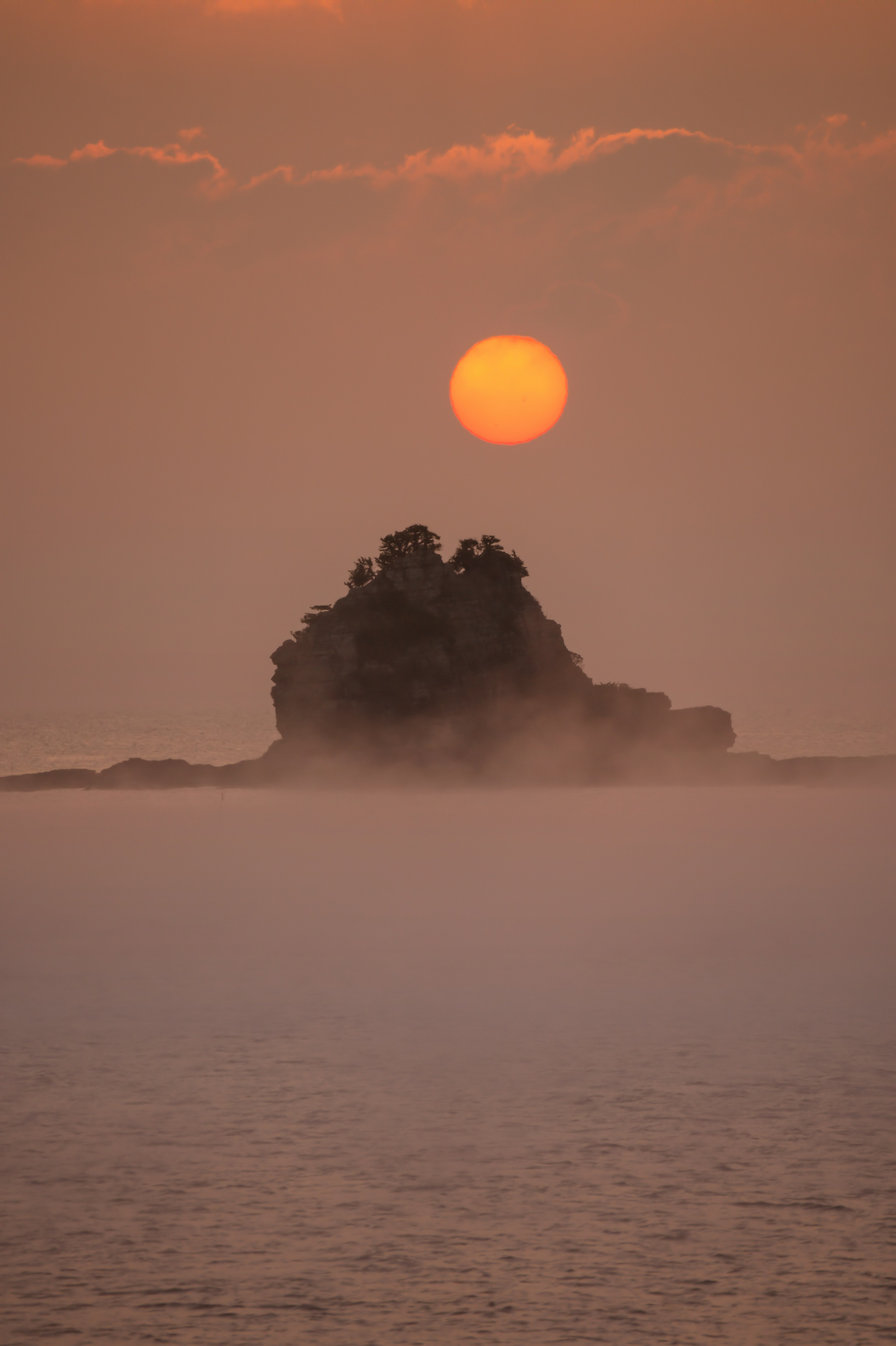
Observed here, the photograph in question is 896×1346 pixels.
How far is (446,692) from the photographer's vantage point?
115 metres

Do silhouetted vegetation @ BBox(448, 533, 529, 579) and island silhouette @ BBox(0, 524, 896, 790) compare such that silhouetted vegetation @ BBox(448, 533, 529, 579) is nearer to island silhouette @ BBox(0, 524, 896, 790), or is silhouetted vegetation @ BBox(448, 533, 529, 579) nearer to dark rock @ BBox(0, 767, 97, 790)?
island silhouette @ BBox(0, 524, 896, 790)

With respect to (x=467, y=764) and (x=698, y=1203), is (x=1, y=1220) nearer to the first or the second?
(x=698, y=1203)

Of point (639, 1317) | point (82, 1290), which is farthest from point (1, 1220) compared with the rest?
point (639, 1317)

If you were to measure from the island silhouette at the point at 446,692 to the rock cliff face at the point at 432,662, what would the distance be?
0.37 ft

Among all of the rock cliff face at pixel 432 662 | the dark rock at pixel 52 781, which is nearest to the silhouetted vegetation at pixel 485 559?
the rock cliff face at pixel 432 662

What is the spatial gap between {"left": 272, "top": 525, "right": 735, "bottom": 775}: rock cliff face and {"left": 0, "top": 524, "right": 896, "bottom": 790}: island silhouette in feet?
0.37

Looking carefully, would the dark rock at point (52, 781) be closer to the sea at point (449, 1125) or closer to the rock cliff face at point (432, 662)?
the rock cliff face at point (432, 662)

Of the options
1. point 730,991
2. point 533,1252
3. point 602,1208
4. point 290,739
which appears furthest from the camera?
point 290,739

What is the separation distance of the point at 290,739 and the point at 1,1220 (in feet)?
341

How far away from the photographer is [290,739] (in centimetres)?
11831

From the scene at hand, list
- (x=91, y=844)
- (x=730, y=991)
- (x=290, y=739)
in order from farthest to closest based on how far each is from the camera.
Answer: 1. (x=290, y=739)
2. (x=91, y=844)
3. (x=730, y=991)

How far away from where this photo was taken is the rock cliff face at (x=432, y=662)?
372 feet

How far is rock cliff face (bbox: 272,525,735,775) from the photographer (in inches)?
4459

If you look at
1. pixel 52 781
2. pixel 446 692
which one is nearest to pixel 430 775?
pixel 446 692
